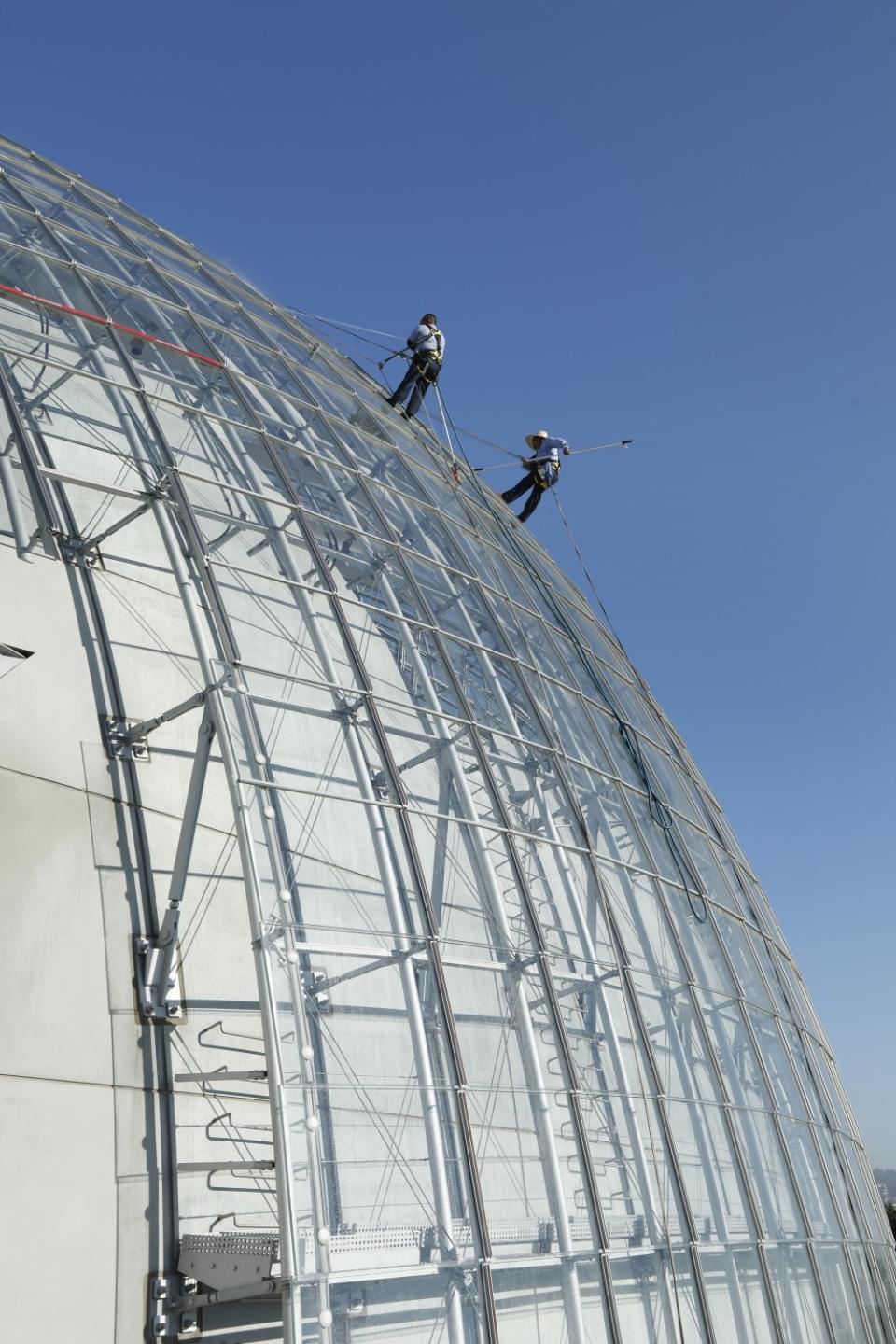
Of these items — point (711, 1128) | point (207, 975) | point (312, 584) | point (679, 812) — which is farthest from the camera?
point (679, 812)

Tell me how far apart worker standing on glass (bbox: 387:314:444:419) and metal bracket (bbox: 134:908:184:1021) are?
17.2 metres

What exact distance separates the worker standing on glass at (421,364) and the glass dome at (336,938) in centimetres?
573

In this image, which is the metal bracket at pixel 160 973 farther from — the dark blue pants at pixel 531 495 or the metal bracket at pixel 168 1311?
the dark blue pants at pixel 531 495

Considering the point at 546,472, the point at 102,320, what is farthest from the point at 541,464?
the point at 102,320

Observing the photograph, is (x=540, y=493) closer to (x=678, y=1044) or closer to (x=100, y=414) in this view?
(x=100, y=414)

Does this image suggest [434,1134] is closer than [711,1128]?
Yes

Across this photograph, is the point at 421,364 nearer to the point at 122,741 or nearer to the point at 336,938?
the point at 122,741

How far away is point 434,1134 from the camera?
12.1 meters

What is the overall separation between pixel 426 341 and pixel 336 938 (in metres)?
18.2

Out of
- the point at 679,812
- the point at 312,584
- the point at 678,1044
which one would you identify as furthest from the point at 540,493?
the point at 678,1044

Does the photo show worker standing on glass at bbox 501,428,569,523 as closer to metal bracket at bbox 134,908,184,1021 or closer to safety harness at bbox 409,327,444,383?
safety harness at bbox 409,327,444,383

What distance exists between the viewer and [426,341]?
27.1 meters

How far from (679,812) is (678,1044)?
7.02m

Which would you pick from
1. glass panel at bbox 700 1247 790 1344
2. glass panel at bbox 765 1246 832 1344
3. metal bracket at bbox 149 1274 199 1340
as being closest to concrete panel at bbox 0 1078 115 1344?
metal bracket at bbox 149 1274 199 1340
